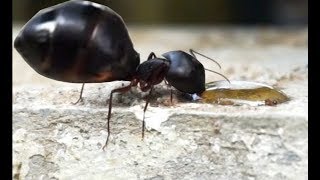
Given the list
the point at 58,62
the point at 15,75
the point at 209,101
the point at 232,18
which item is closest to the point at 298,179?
the point at 209,101

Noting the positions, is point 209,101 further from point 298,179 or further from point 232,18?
point 232,18

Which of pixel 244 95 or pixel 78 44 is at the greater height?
pixel 78 44

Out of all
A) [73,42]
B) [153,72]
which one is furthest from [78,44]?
[153,72]

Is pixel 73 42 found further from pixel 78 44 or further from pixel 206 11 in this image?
pixel 206 11

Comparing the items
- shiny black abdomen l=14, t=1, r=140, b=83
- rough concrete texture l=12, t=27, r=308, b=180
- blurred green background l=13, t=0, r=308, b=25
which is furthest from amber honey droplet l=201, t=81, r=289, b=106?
blurred green background l=13, t=0, r=308, b=25

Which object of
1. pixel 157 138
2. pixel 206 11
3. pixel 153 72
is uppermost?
pixel 206 11

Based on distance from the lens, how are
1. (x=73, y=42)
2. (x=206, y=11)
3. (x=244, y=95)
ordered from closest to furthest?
(x=73, y=42) → (x=244, y=95) → (x=206, y=11)
